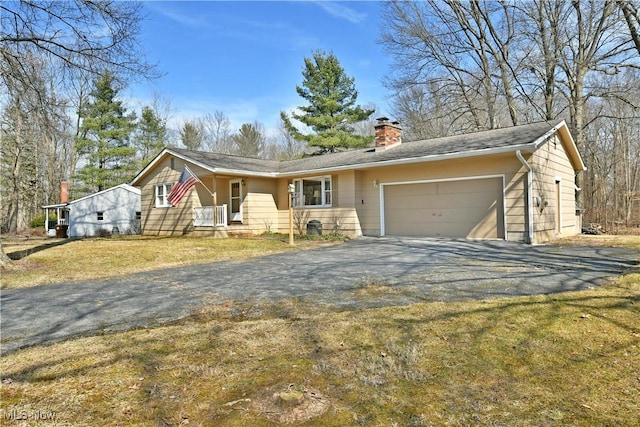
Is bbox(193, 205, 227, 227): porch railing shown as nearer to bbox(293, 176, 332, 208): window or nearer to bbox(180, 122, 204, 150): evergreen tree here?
bbox(293, 176, 332, 208): window

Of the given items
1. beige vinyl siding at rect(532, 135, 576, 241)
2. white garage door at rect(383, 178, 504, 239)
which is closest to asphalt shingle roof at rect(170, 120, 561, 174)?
beige vinyl siding at rect(532, 135, 576, 241)

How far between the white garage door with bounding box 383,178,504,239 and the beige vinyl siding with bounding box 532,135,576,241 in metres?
1.00

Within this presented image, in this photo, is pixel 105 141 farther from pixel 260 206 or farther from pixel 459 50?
pixel 459 50

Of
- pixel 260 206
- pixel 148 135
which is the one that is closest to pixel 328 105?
pixel 260 206

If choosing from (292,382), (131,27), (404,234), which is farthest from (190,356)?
(404,234)

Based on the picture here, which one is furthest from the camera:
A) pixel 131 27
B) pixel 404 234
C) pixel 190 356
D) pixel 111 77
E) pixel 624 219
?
pixel 624 219

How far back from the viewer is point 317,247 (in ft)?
37.4

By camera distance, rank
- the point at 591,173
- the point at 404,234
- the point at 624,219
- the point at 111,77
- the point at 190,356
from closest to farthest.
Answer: the point at 190,356
the point at 111,77
the point at 404,234
the point at 624,219
the point at 591,173

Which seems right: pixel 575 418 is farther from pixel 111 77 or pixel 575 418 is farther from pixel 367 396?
→ pixel 111 77

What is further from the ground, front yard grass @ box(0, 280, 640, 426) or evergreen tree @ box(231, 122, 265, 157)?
evergreen tree @ box(231, 122, 265, 157)

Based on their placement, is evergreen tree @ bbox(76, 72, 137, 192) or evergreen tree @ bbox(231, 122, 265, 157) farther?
evergreen tree @ bbox(231, 122, 265, 157)

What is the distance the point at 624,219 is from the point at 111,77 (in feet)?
72.8

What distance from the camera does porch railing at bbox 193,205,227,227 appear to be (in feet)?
48.7

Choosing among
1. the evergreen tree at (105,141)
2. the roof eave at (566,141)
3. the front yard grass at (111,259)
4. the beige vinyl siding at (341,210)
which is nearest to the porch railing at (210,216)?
the front yard grass at (111,259)
